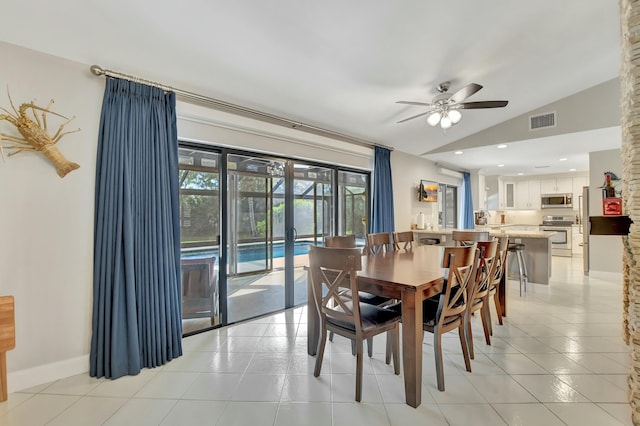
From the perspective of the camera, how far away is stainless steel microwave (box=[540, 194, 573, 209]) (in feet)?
24.5

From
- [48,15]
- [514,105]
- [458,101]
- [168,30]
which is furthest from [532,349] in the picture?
[48,15]

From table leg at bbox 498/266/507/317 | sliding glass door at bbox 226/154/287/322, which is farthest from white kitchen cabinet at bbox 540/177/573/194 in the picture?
sliding glass door at bbox 226/154/287/322

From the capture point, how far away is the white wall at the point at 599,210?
4992 millimetres

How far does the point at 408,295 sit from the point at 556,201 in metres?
8.30

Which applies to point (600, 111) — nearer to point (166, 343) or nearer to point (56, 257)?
point (166, 343)

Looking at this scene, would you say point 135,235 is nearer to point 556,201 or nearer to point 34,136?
point 34,136

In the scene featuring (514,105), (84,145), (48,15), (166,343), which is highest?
(514,105)

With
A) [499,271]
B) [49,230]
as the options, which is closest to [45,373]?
[49,230]

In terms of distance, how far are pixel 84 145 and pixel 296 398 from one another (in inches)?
97.5

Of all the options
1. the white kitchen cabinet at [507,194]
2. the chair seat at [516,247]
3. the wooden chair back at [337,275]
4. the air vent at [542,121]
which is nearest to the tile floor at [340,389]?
the wooden chair back at [337,275]

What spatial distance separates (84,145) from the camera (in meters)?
2.21

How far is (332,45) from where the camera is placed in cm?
244

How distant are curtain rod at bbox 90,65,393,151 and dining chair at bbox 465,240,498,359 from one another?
2.45 meters

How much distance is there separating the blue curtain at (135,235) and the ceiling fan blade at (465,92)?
269 cm
